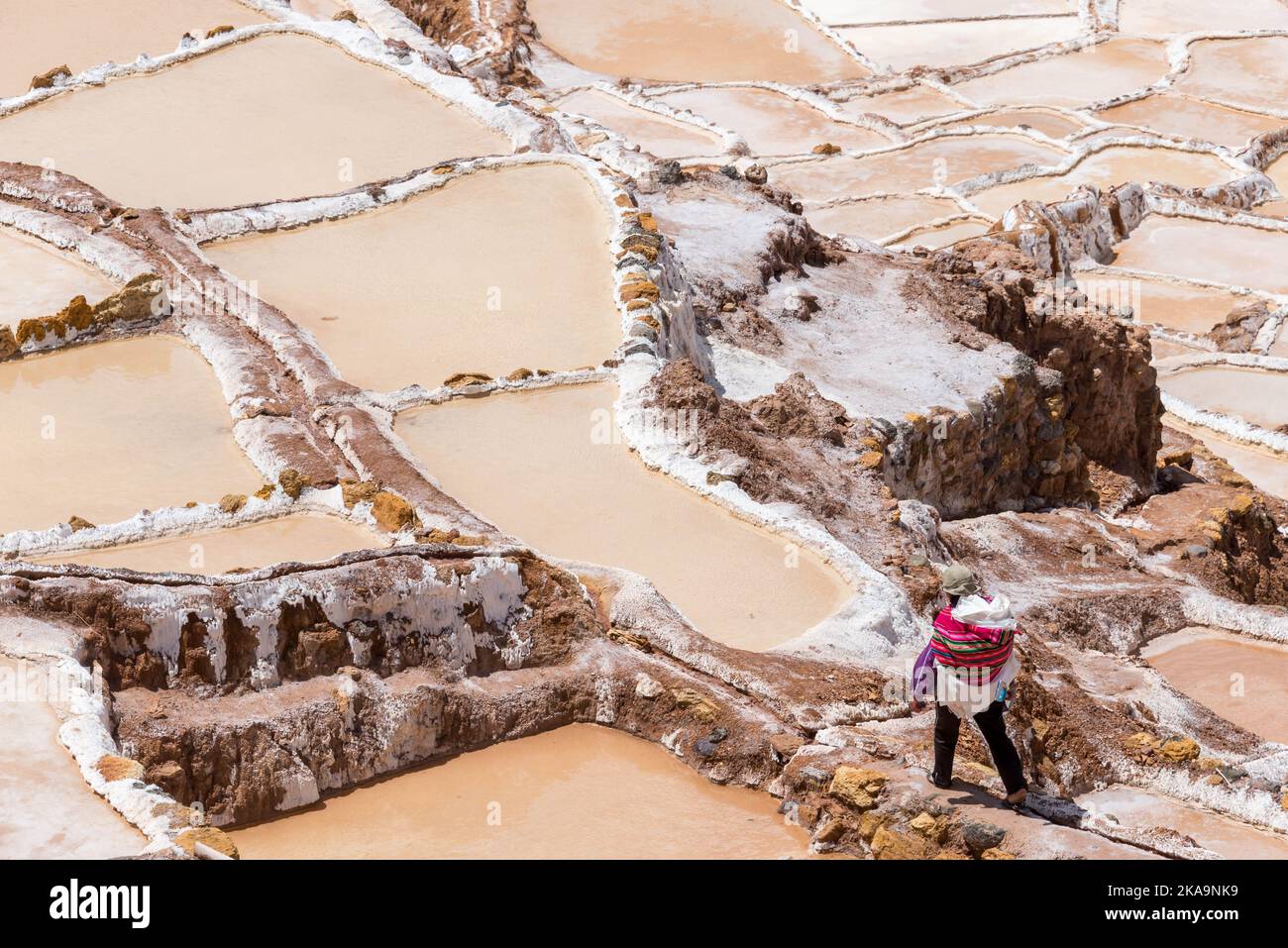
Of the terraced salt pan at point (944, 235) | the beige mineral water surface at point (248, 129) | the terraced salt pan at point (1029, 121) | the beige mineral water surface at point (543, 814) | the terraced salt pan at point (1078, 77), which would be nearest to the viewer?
the beige mineral water surface at point (543, 814)

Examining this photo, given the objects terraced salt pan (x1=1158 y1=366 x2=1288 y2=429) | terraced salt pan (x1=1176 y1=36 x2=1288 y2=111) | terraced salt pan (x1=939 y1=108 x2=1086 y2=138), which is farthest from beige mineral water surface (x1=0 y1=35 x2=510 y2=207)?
terraced salt pan (x1=1176 y1=36 x2=1288 y2=111)

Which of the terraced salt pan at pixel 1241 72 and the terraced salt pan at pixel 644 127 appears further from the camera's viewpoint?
the terraced salt pan at pixel 1241 72

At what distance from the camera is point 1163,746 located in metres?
12.1

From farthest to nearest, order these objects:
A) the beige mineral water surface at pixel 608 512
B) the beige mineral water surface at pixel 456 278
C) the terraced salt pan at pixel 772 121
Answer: the terraced salt pan at pixel 772 121 → the beige mineral water surface at pixel 456 278 → the beige mineral water surface at pixel 608 512

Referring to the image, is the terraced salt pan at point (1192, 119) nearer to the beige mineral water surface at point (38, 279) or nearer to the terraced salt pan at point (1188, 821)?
the beige mineral water surface at point (38, 279)

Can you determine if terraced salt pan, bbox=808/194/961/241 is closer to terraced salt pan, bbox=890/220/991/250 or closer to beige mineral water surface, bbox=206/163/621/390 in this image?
terraced salt pan, bbox=890/220/991/250

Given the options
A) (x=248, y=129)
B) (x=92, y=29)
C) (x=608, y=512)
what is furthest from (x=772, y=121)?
(x=608, y=512)

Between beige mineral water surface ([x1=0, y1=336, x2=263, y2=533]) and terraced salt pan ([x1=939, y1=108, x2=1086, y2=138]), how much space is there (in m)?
25.6

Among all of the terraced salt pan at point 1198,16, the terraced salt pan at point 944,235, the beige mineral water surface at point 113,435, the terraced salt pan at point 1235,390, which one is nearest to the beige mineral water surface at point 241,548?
the beige mineral water surface at point 113,435

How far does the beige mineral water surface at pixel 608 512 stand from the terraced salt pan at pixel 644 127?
57.3 ft

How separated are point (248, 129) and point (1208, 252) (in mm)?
19680

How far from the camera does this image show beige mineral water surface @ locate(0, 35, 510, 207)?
2158 cm

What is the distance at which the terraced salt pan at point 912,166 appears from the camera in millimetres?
34031

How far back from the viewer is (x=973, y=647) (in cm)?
912
